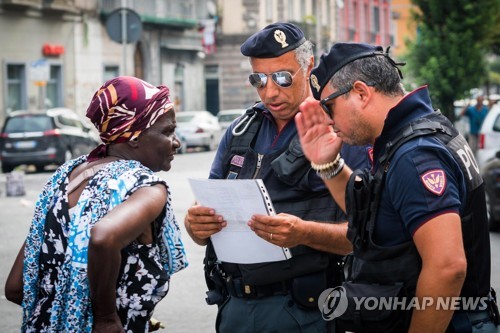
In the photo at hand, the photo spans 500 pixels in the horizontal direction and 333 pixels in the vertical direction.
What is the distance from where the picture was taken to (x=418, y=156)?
10.6 ft

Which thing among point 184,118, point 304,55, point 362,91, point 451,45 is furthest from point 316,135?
point 184,118

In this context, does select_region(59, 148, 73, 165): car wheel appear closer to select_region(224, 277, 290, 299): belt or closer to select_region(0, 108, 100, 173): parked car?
select_region(0, 108, 100, 173): parked car

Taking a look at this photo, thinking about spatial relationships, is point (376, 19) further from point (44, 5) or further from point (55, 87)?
point (44, 5)

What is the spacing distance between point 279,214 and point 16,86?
103ft

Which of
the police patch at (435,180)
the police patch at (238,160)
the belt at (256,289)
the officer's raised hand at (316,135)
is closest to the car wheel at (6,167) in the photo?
the police patch at (238,160)

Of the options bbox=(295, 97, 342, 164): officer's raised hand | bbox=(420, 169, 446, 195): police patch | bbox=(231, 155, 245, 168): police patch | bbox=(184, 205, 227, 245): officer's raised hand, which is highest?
bbox=(295, 97, 342, 164): officer's raised hand

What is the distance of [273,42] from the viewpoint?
434 centimetres

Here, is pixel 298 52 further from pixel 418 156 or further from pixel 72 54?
pixel 72 54

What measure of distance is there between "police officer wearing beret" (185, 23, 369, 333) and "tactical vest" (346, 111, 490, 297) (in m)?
0.53

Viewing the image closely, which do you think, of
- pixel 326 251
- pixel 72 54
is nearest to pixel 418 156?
pixel 326 251

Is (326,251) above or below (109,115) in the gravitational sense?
below

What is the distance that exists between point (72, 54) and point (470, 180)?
34.5m

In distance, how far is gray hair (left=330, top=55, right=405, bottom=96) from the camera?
3418mm

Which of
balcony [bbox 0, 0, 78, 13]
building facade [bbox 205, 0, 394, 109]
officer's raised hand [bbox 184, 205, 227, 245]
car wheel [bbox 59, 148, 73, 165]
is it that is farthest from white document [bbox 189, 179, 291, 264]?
building facade [bbox 205, 0, 394, 109]
